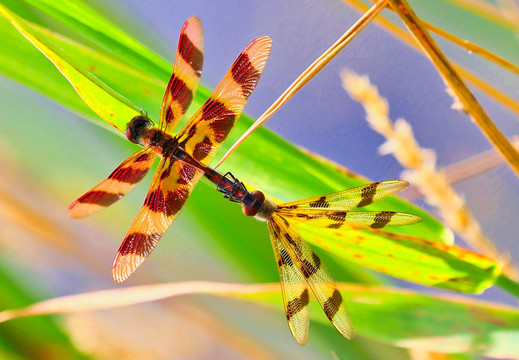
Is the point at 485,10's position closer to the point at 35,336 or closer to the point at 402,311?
the point at 402,311

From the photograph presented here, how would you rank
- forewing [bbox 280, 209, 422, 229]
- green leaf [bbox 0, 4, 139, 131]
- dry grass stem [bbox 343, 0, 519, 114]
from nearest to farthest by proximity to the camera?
green leaf [bbox 0, 4, 139, 131] < forewing [bbox 280, 209, 422, 229] < dry grass stem [bbox 343, 0, 519, 114]

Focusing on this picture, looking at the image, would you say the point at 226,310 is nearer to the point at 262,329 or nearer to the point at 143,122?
the point at 262,329

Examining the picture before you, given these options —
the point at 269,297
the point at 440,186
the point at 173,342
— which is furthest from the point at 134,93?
the point at 173,342

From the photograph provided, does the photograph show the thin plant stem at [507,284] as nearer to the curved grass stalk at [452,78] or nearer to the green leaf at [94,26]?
the curved grass stalk at [452,78]

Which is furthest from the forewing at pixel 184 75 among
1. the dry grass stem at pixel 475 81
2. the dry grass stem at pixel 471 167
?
the dry grass stem at pixel 471 167

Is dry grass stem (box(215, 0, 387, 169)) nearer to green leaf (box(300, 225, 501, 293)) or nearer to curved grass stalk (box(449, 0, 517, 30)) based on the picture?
green leaf (box(300, 225, 501, 293))

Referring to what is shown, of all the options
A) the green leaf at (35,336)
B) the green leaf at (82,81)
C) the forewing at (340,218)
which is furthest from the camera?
the green leaf at (35,336)

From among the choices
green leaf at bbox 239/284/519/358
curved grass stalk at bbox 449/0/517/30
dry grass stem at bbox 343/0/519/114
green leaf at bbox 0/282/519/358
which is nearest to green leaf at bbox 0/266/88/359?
green leaf at bbox 0/282/519/358
